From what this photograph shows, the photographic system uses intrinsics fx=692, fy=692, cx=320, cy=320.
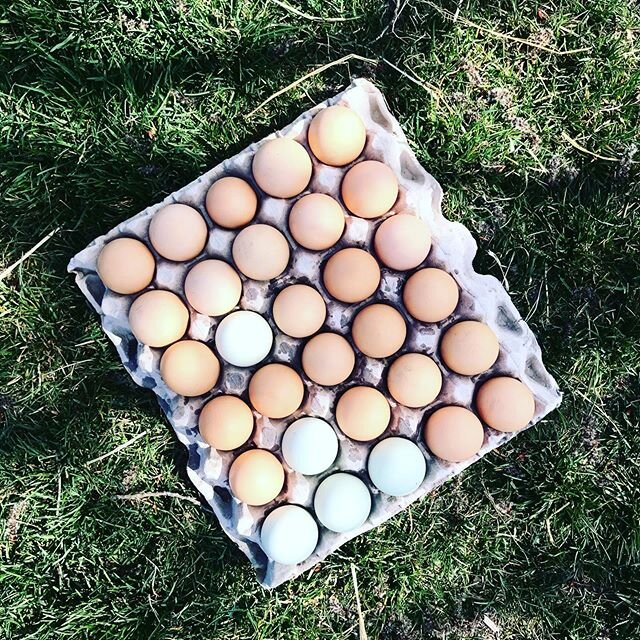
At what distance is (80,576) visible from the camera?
1697mm

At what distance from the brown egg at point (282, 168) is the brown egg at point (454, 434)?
0.56m

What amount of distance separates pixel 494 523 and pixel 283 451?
0.64 metres

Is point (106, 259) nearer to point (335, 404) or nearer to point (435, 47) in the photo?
point (335, 404)

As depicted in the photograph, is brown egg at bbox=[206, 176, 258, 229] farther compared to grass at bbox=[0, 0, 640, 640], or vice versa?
grass at bbox=[0, 0, 640, 640]

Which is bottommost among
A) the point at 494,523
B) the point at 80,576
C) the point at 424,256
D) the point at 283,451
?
the point at 80,576

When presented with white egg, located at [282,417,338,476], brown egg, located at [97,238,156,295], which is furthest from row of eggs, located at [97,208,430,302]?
white egg, located at [282,417,338,476]

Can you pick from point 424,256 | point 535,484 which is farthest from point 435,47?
point 535,484

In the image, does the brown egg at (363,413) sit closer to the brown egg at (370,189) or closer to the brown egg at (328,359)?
the brown egg at (328,359)

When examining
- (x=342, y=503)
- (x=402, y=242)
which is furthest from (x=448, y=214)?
(x=342, y=503)

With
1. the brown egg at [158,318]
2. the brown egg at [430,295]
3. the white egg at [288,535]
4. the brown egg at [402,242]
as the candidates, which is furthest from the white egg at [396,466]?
the brown egg at [158,318]

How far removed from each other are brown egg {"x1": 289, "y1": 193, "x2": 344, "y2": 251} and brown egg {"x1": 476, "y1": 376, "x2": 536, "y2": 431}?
46 cm

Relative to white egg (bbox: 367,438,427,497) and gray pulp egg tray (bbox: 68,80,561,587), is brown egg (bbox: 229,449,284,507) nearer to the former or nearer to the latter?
gray pulp egg tray (bbox: 68,80,561,587)

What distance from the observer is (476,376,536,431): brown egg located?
1443mm

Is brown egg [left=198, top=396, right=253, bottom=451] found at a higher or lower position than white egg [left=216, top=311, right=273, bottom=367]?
lower
